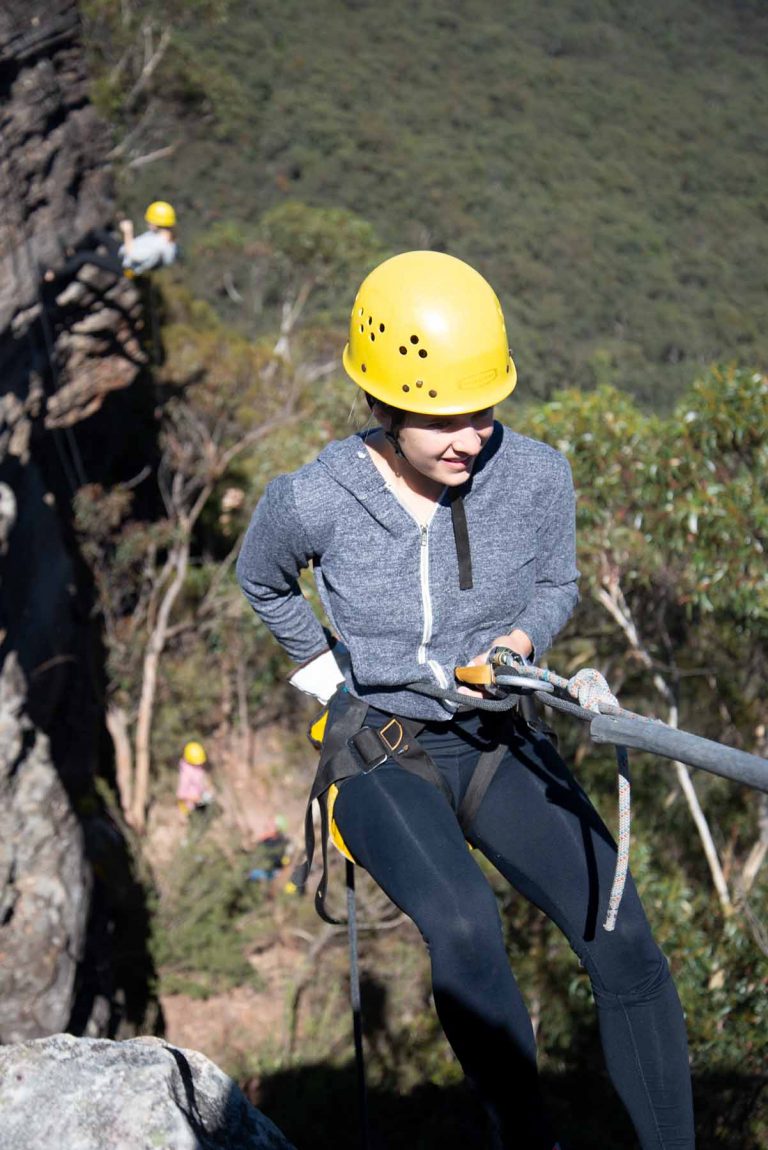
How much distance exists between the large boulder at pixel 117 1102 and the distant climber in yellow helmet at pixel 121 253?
805cm

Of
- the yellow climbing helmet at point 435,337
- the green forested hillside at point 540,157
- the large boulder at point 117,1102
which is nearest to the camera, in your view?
the large boulder at point 117,1102

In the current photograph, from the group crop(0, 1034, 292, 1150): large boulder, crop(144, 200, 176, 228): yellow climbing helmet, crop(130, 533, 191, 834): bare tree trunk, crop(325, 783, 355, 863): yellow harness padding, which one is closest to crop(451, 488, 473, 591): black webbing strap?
crop(325, 783, 355, 863): yellow harness padding

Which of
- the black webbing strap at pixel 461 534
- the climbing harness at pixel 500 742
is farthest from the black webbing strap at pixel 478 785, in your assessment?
the black webbing strap at pixel 461 534

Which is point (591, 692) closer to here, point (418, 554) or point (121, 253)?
point (418, 554)

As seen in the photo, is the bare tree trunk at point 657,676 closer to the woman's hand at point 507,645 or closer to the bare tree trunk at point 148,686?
the woman's hand at point 507,645

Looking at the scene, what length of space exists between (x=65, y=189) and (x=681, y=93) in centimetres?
6234

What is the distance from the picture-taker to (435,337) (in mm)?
2203

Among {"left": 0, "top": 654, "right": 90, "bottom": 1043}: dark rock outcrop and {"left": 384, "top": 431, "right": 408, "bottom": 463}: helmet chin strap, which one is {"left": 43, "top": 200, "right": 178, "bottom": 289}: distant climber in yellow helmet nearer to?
{"left": 0, "top": 654, "right": 90, "bottom": 1043}: dark rock outcrop

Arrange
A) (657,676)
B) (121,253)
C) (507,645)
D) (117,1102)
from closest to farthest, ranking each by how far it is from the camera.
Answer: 1. (117,1102)
2. (507,645)
3. (657,676)
4. (121,253)

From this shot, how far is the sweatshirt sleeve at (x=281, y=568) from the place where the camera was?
2375 mm

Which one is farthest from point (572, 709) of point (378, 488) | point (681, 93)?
point (681, 93)

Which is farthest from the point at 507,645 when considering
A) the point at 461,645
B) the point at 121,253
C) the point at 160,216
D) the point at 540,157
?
the point at 540,157

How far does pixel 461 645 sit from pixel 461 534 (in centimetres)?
26

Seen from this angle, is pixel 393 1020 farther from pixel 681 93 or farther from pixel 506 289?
pixel 681 93
